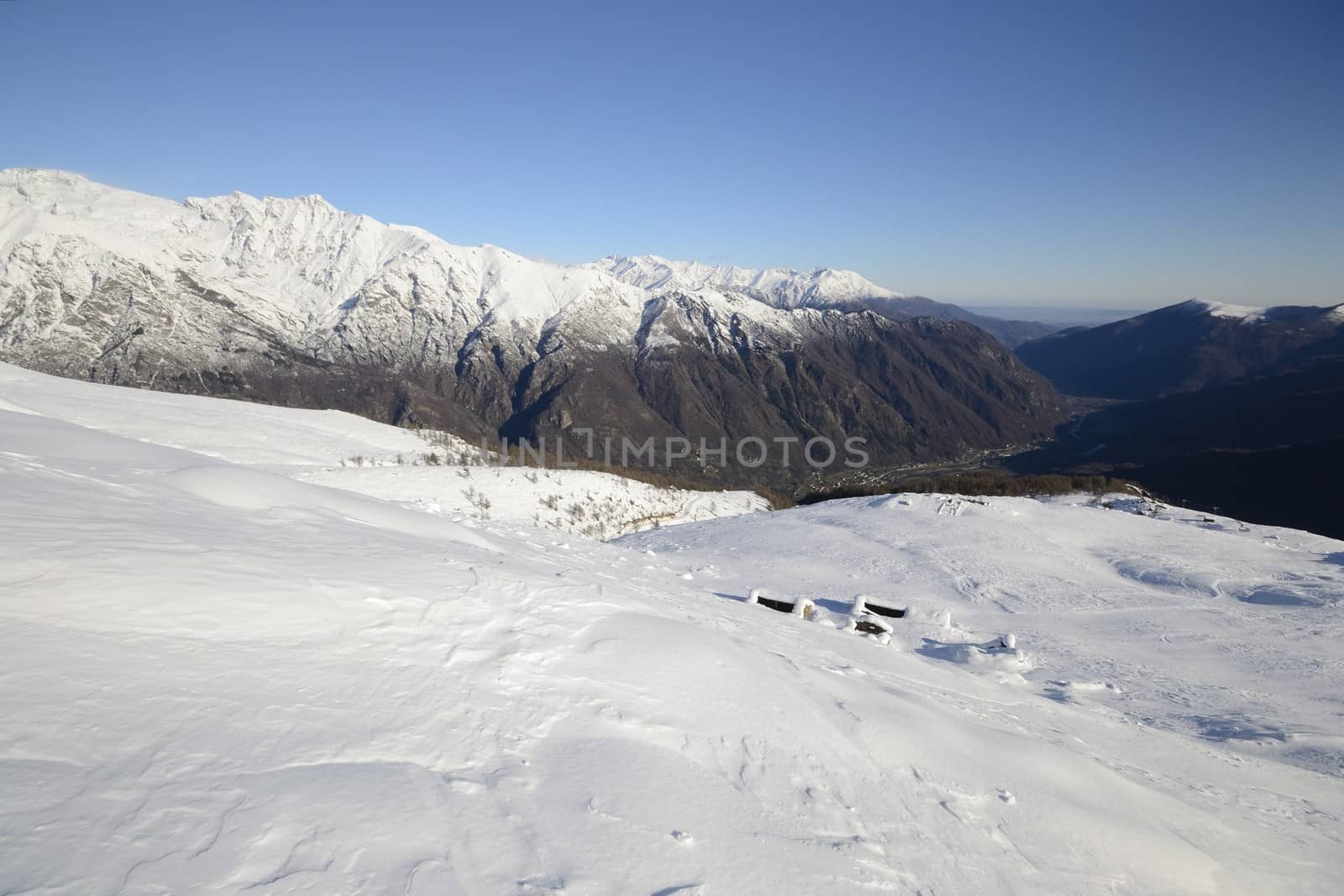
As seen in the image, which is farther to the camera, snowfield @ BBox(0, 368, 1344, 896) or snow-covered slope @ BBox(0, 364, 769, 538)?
snow-covered slope @ BBox(0, 364, 769, 538)

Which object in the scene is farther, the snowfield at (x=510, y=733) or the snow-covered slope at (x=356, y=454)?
the snow-covered slope at (x=356, y=454)

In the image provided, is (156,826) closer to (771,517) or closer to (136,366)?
(771,517)

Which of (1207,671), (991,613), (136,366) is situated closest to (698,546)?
(991,613)

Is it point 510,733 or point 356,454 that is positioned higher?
point 356,454

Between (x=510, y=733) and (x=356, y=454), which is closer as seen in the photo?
(x=510, y=733)
